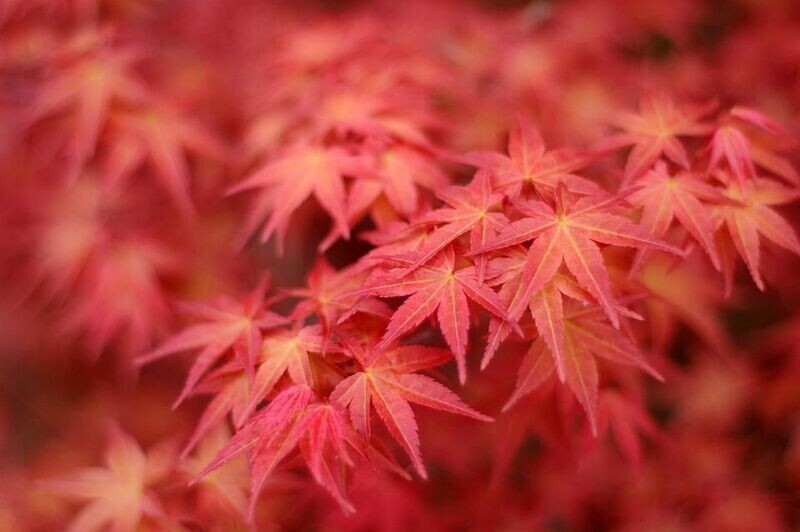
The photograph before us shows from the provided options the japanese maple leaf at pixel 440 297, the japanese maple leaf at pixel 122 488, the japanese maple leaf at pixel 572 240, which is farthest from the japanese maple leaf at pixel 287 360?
the japanese maple leaf at pixel 122 488

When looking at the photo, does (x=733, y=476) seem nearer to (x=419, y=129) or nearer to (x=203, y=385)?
(x=419, y=129)

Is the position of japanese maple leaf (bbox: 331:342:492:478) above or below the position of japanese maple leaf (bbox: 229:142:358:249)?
below

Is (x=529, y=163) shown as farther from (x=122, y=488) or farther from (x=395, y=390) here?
(x=122, y=488)

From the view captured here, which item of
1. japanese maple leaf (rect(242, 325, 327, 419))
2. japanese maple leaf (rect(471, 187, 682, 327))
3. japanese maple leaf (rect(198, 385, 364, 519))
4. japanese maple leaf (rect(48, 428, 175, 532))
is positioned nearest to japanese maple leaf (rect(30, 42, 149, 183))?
japanese maple leaf (rect(48, 428, 175, 532))

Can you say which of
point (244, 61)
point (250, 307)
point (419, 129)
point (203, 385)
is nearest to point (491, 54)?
point (419, 129)

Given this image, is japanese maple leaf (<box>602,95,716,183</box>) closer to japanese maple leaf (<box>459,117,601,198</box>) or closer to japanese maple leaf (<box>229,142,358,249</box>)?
japanese maple leaf (<box>459,117,601,198</box>)

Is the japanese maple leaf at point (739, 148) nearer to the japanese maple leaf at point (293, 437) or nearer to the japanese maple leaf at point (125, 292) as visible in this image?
the japanese maple leaf at point (293, 437)
